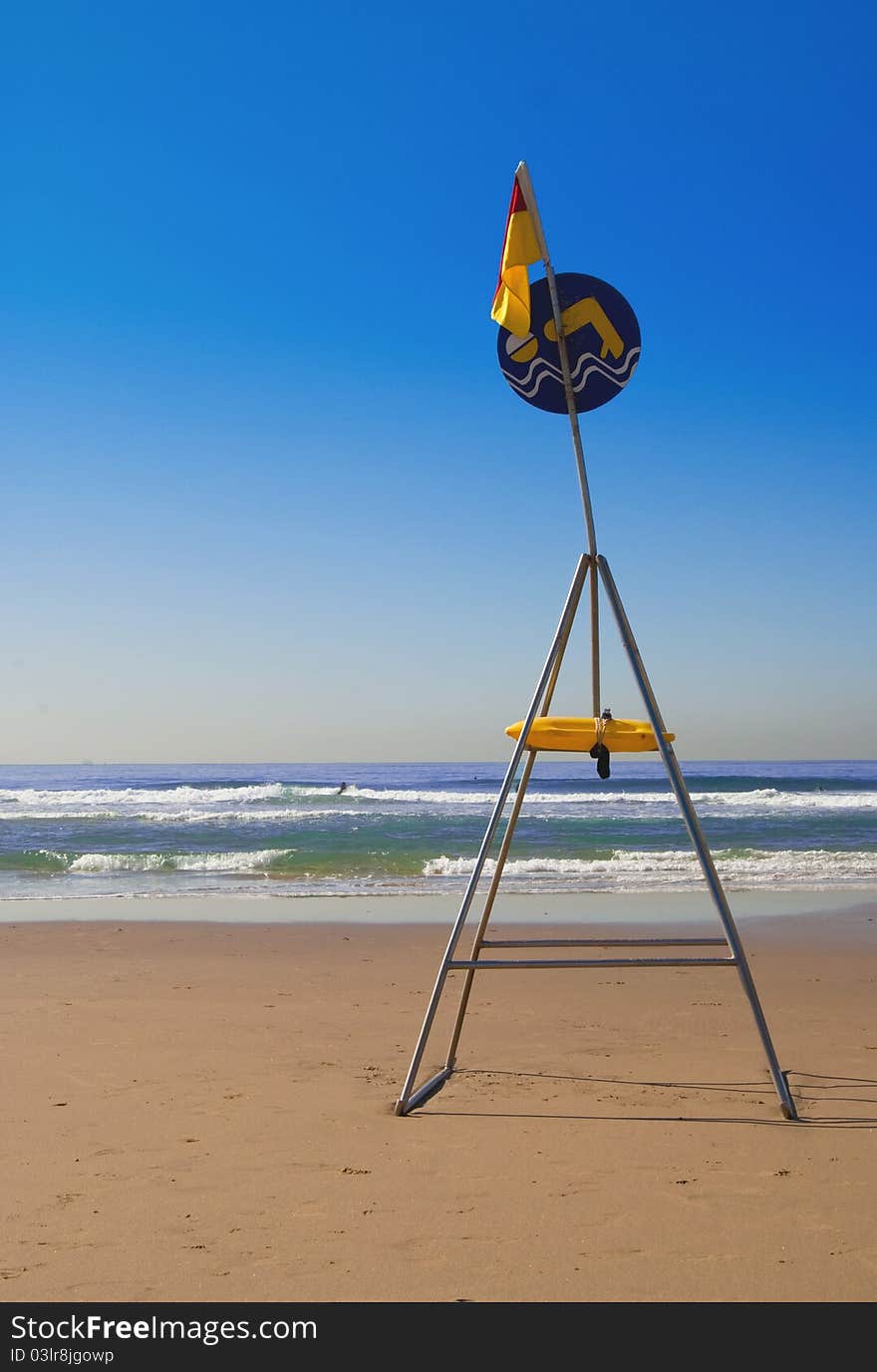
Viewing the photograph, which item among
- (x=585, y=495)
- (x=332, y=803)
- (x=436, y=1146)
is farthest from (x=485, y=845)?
(x=332, y=803)

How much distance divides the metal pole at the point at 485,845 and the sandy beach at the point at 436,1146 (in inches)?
6.2

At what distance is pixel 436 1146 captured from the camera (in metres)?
4.46

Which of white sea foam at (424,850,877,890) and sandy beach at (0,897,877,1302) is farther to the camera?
white sea foam at (424,850,877,890)

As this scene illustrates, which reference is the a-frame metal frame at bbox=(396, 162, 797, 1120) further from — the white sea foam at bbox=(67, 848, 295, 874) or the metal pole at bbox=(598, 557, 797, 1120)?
the white sea foam at bbox=(67, 848, 295, 874)

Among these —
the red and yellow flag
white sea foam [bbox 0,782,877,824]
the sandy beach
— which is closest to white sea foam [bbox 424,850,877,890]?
the sandy beach

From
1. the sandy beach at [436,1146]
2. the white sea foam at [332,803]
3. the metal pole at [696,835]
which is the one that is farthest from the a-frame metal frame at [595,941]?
the white sea foam at [332,803]

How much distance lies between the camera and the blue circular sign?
534cm

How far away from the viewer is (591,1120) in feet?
16.0

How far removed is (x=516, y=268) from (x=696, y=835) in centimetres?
288

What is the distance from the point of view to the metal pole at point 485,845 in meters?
4.91

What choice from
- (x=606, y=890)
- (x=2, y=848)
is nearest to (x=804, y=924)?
(x=606, y=890)

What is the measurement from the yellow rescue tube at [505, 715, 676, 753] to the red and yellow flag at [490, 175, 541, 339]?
6.44 feet

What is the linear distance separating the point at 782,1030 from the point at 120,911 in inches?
356
